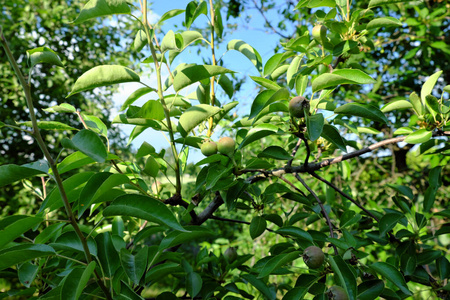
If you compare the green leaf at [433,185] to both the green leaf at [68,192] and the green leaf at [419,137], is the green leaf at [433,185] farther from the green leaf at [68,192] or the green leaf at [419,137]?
the green leaf at [68,192]

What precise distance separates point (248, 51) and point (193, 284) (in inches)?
26.4

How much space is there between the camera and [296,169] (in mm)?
923

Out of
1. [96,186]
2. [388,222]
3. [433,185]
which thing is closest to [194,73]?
[96,186]

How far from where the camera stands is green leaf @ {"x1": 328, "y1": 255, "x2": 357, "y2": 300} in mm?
628

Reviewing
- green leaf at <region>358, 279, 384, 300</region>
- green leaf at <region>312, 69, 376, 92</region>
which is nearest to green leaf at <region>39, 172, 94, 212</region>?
green leaf at <region>312, 69, 376, 92</region>

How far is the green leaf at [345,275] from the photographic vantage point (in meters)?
0.63

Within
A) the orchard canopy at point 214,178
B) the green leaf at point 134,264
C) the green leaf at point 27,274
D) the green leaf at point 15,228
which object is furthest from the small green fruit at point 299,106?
the green leaf at point 27,274

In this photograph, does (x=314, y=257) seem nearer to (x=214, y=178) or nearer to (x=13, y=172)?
(x=214, y=178)

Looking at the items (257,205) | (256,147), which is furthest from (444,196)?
(257,205)

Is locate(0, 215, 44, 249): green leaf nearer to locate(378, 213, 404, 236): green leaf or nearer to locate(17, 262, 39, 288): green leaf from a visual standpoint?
locate(17, 262, 39, 288): green leaf

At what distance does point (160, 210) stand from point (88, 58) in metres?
4.84

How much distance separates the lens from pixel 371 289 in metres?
0.77

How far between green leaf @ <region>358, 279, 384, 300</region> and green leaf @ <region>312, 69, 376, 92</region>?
45 centimetres

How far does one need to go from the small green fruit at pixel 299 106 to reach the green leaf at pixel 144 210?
35 centimetres
